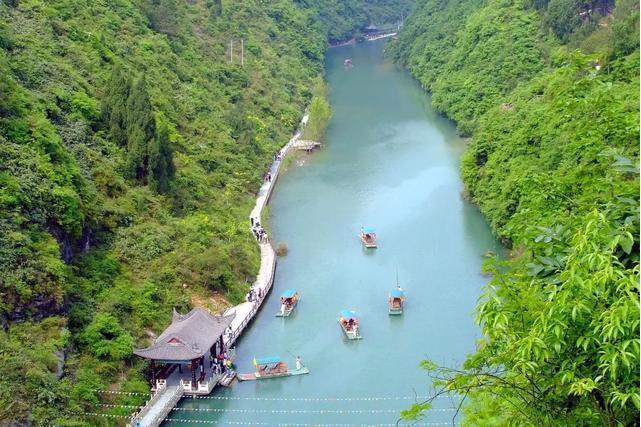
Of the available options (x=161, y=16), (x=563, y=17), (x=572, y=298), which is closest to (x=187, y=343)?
(x=572, y=298)

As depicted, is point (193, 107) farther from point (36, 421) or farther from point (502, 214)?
point (36, 421)

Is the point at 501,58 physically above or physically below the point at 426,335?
above

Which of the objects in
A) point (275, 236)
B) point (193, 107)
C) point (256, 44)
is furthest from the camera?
point (256, 44)

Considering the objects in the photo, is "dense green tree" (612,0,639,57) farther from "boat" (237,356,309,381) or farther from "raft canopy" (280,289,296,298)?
"boat" (237,356,309,381)

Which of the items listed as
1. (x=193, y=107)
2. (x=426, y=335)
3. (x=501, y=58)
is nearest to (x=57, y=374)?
(x=426, y=335)

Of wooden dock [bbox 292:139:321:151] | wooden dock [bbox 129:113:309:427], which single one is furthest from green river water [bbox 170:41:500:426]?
wooden dock [bbox 292:139:321:151]

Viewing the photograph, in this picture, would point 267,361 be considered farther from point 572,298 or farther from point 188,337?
point 572,298

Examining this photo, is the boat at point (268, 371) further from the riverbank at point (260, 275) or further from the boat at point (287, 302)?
the boat at point (287, 302)
